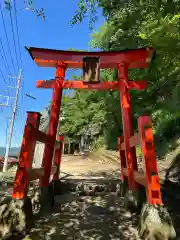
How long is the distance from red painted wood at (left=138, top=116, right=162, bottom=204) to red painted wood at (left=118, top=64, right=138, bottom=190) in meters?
1.48

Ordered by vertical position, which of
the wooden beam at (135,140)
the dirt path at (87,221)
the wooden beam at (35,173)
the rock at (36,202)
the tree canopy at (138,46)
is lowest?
the dirt path at (87,221)

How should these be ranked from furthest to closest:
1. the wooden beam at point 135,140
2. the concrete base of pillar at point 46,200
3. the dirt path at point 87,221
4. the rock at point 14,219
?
the concrete base of pillar at point 46,200 < the wooden beam at point 135,140 < the dirt path at point 87,221 < the rock at point 14,219

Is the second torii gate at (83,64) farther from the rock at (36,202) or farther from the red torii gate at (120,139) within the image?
the rock at (36,202)

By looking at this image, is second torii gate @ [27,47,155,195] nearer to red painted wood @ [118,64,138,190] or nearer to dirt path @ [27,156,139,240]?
red painted wood @ [118,64,138,190]

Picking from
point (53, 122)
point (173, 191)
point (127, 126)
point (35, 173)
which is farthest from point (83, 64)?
point (173, 191)

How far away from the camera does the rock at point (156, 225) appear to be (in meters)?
3.68

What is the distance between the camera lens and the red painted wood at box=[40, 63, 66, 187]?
594 cm

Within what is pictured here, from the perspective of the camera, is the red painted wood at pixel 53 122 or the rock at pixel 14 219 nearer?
the rock at pixel 14 219

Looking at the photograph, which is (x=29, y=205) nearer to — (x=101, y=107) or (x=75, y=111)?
(x=101, y=107)

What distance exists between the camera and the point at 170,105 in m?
13.6

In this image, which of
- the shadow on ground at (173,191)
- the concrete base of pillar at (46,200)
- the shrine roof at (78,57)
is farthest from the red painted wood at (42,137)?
the shadow on ground at (173,191)

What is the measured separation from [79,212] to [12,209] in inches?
81.1

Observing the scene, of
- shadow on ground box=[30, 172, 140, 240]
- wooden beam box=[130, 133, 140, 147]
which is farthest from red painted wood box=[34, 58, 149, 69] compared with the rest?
shadow on ground box=[30, 172, 140, 240]

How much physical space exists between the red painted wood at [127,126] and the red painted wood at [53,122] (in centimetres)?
182
